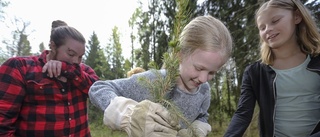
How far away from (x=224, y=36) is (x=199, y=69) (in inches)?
7.9

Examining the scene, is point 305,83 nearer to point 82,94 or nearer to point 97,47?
point 82,94

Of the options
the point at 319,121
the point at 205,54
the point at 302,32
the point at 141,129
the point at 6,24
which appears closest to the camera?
the point at 141,129

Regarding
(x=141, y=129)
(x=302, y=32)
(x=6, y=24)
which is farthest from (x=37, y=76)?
(x=6, y=24)

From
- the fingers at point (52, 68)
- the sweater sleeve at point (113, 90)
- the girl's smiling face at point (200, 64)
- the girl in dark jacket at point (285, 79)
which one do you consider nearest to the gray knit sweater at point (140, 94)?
the sweater sleeve at point (113, 90)

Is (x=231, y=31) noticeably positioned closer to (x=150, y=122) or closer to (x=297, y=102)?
(x=297, y=102)

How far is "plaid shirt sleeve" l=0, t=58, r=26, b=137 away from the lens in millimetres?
1618

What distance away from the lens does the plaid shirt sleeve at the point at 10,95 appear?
1.62 m

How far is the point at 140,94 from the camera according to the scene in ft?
4.35

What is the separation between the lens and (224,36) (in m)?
1.11

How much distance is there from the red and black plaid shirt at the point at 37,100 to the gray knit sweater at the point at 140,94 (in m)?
0.71

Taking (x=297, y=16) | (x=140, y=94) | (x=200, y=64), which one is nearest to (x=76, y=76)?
(x=140, y=94)

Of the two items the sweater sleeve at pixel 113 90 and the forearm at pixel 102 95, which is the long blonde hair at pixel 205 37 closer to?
the sweater sleeve at pixel 113 90

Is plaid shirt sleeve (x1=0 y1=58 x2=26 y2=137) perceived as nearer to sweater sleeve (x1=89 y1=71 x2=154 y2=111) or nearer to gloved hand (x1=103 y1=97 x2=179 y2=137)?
sweater sleeve (x1=89 y1=71 x2=154 y2=111)

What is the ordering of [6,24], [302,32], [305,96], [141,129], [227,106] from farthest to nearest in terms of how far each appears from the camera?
[6,24]
[227,106]
[302,32]
[305,96]
[141,129]
